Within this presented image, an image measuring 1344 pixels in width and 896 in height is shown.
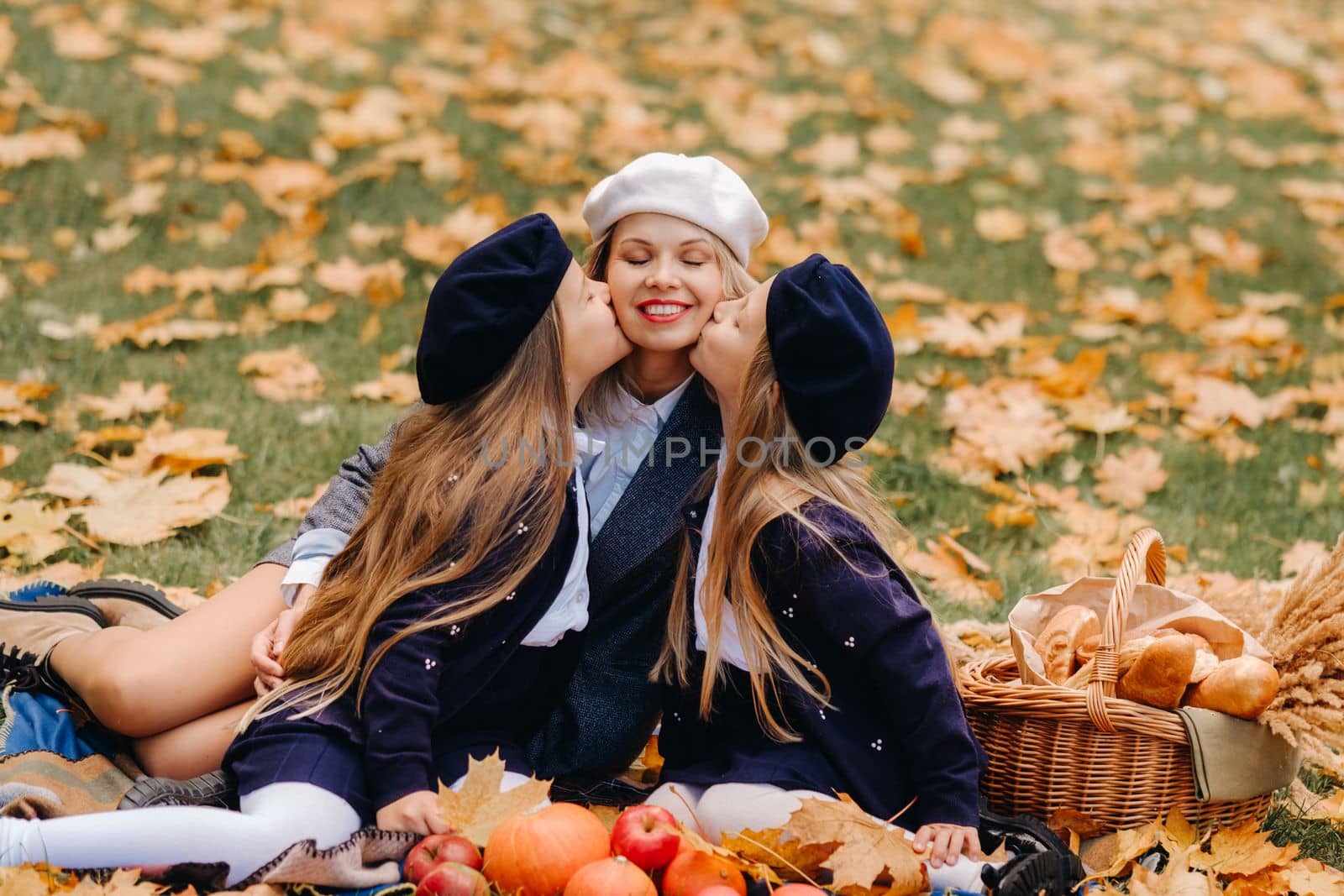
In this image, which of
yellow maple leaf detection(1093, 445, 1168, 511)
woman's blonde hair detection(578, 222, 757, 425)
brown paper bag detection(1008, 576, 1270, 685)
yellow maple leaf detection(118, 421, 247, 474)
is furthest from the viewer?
yellow maple leaf detection(1093, 445, 1168, 511)

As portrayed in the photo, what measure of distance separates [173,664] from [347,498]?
48 cm

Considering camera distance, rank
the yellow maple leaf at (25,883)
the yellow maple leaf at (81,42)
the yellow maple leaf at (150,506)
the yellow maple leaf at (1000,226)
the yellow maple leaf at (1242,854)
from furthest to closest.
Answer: the yellow maple leaf at (81,42) → the yellow maple leaf at (1000,226) → the yellow maple leaf at (150,506) → the yellow maple leaf at (1242,854) → the yellow maple leaf at (25,883)

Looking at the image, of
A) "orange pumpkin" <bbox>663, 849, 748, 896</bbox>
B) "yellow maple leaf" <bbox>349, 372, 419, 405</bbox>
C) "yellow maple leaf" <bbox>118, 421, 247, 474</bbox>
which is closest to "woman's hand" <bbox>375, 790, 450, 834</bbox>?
"orange pumpkin" <bbox>663, 849, 748, 896</bbox>

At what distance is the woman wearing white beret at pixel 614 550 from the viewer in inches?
105

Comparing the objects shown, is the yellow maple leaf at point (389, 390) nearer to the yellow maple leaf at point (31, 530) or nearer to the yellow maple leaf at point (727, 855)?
the yellow maple leaf at point (31, 530)

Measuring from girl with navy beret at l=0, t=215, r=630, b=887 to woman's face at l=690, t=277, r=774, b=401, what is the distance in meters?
0.18

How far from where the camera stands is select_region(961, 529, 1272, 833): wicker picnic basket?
252 centimetres

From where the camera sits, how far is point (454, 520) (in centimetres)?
251

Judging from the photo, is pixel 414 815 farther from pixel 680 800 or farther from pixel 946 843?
pixel 946 843

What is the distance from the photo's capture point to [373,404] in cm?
445

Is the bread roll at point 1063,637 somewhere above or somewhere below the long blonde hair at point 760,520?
below

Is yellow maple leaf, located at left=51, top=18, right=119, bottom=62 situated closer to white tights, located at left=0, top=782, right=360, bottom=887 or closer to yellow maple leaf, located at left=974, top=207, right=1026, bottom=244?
yellow maple leaf, located at left=974, top=207, right=1026, bottom=244

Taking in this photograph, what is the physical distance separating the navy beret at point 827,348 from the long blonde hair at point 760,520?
62mm

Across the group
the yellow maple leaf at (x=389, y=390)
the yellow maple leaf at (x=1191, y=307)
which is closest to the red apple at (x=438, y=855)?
the yellow maple leaf at (x=389, y=390)
